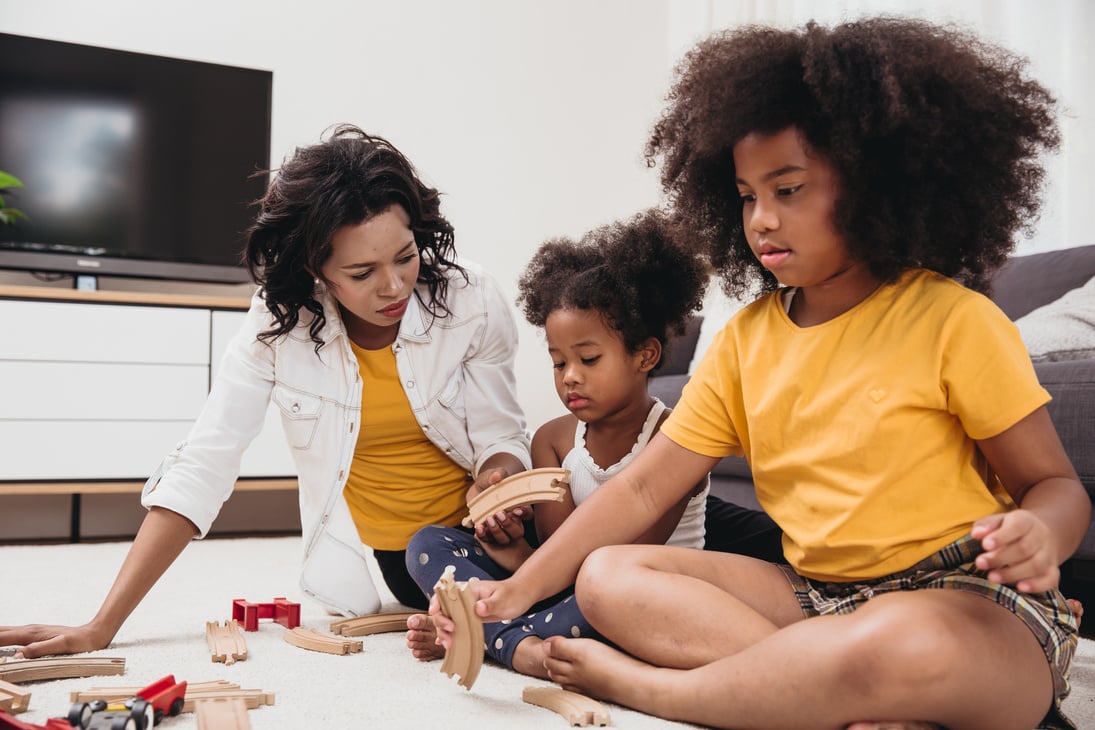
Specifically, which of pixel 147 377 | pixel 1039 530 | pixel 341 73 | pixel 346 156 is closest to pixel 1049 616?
pixel 1039 530

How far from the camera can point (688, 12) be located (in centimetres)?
384

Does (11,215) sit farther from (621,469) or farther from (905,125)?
(905,125)

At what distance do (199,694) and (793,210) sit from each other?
78 cm

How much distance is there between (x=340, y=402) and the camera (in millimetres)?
1499

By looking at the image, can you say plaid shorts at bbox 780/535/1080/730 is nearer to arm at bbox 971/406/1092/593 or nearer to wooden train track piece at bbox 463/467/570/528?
arm at bbox 971/406/1092/593

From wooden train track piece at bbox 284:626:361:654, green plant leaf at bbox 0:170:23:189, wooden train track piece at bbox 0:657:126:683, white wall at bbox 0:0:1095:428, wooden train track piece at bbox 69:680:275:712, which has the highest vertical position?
white wall at bbox 0:0:1095:428

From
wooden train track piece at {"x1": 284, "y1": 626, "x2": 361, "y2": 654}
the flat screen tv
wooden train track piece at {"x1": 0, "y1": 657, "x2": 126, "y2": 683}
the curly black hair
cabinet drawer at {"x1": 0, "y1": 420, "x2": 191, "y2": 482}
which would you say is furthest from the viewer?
the flat screen tv

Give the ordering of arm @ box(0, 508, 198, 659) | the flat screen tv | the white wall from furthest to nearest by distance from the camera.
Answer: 1. the white wall
2. the flat screen tv
3. arm @ box(0, 508, 198, 659)

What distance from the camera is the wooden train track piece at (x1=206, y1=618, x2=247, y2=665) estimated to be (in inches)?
47.9

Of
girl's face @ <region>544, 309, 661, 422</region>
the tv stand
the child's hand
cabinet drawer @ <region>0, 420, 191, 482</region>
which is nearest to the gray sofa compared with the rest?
girl's face @ <region>544, 309, 661, 422</region>

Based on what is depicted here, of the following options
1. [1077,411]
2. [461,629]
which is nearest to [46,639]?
[461,629]

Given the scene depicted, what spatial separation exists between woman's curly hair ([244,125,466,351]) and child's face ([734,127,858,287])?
2.00 ft

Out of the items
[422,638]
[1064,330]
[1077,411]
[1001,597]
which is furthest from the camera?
[1064,330]

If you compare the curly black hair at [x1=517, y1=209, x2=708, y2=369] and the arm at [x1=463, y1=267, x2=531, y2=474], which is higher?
the curly black hair at [x1=517, y1=209, x2=708, y2=369]
